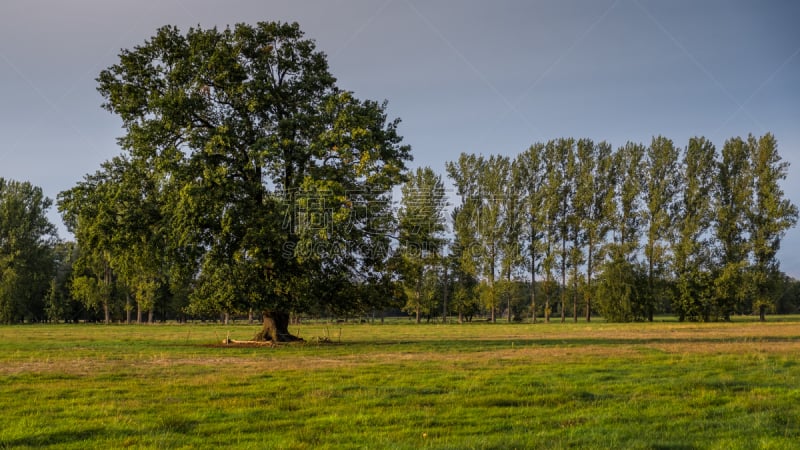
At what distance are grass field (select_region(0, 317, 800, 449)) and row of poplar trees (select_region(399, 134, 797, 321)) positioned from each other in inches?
2014

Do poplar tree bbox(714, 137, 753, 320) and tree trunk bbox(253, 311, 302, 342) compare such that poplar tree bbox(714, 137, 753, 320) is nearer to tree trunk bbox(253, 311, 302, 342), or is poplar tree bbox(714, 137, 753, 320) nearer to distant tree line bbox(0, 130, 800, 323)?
distant tree line bbox(0, 130, 800, 323)

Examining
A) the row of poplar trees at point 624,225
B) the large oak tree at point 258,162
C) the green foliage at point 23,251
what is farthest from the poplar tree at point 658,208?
the green foliage at point 23,251

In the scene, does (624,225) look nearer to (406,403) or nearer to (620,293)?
(620,293)

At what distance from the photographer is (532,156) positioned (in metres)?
83.5

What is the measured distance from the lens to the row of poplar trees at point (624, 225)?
245 feet

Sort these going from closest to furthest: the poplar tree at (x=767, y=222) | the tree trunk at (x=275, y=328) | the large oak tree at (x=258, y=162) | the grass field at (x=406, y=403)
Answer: the grass field at (x=406, y=403) → the large oak tree at (x=258, y=162) → the tree trunk at (x=275, y=328) → the poplar tree at (x=767, y=222)

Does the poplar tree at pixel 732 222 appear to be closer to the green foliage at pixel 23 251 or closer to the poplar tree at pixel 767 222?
the poplar tree at pixel 767 222

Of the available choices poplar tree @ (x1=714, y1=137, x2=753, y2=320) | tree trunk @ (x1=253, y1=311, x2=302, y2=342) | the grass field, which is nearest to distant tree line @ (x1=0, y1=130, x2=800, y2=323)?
poplar tree @ (x1=714, y1=137, x2=753, y2=320)

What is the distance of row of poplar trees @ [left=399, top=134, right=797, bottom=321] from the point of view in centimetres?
7462

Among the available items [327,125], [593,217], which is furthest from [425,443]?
[593,217]

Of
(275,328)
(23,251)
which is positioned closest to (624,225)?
(275,328)

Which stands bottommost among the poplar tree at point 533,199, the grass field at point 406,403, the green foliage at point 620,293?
the grass field at point 406,403

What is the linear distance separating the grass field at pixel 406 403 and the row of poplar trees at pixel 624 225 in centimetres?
5115

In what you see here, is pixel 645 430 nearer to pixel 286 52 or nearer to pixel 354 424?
pixel 354 424
